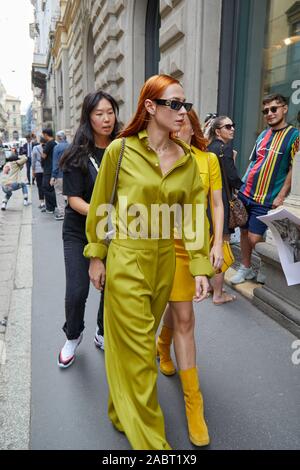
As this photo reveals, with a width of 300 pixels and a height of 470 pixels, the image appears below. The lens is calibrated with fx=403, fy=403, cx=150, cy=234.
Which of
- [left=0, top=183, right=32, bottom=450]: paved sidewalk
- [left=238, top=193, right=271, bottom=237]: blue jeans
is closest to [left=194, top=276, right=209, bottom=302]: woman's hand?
[left=0, top=183, right=32, bottom=450]: paved sidewalk

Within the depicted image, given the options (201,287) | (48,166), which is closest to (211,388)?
(201,287)

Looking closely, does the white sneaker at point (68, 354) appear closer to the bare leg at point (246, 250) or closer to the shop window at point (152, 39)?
the bare leg at point (246, 250)

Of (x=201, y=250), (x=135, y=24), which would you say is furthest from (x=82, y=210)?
(x=135, y=24)

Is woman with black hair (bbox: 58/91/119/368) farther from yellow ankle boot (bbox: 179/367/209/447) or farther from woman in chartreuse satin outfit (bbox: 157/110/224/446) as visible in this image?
yellow ankle boot (bbox: 179/367/209/447)

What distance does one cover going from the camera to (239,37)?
552 centimetres

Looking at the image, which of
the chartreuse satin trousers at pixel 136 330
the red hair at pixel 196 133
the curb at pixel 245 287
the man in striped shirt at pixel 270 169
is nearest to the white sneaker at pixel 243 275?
the curb at pixel 245 287

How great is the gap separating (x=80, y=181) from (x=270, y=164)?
2101mm

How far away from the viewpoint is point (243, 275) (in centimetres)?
455

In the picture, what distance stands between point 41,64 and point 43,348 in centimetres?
4116

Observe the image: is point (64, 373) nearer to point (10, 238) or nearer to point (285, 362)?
point (285, 362)

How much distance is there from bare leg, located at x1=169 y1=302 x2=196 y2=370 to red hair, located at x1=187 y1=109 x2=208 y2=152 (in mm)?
1144

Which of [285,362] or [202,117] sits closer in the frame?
[285,362]

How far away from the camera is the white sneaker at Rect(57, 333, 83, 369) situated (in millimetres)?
2948

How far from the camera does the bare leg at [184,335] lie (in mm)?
2283
